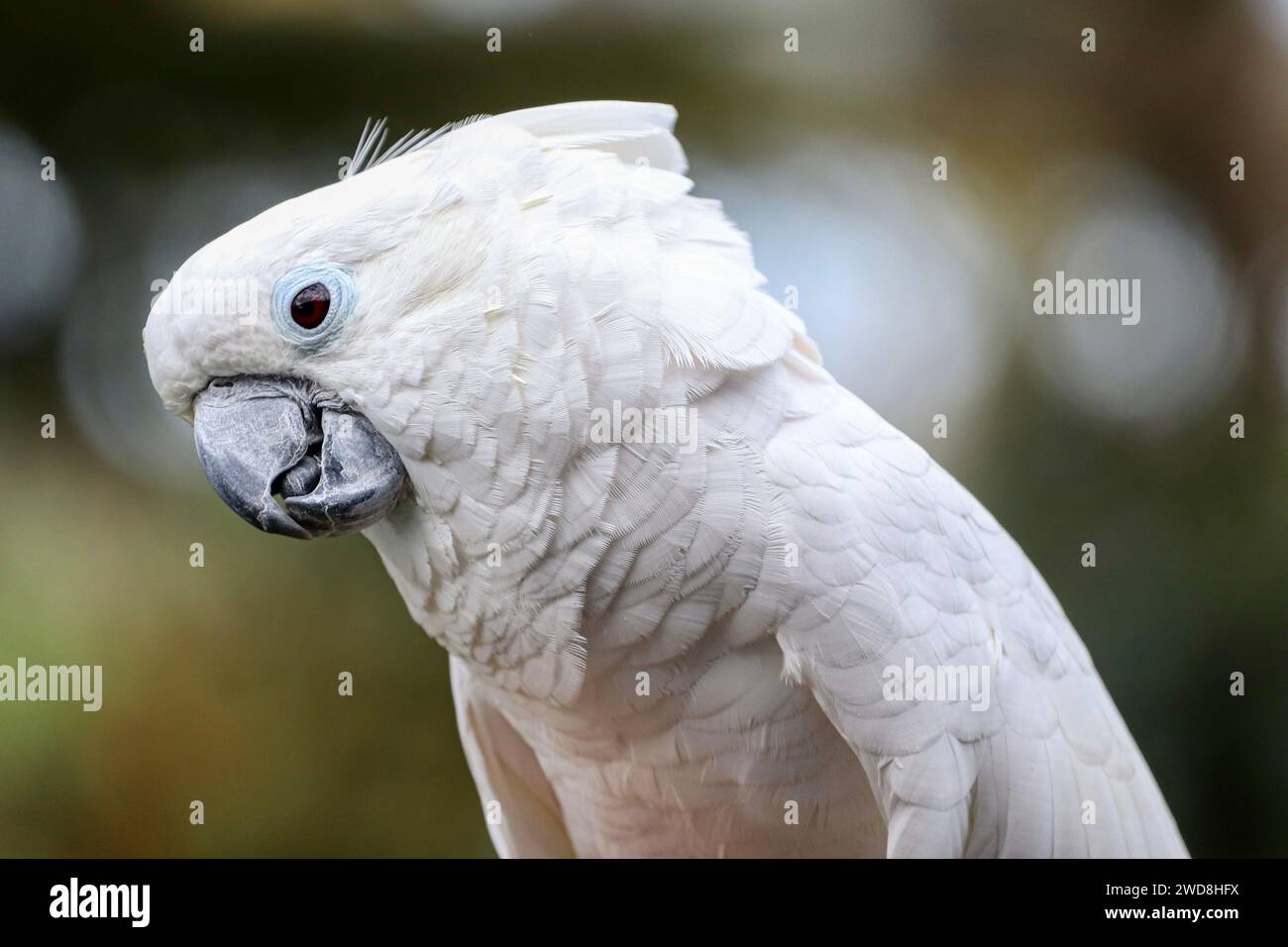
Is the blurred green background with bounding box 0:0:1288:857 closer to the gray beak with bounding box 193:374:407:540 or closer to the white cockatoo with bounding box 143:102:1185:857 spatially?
the white cockatoo with bounding box 143:102:1185:857

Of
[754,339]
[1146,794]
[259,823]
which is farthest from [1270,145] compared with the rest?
[259,823]

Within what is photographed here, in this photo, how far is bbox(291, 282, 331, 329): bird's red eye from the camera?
104 centimetres

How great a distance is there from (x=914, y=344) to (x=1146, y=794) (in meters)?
1.21

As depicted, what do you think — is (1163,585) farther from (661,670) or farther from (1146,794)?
(661,670)

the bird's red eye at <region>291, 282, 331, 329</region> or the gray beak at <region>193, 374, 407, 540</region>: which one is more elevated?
the bird's red eye at <region>291, 282, 331, 329</region>

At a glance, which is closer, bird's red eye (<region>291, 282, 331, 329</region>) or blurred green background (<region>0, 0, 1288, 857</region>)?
bird's red eye (<region>291, 282, 331, 329</region>)

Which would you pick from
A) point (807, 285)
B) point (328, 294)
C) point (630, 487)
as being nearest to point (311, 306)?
point (328, 294)

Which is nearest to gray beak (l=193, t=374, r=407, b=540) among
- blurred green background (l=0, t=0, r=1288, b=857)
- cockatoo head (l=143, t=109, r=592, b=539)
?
cockatoo head (l=143, t=109, r=592, b=539)

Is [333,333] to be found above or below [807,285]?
below

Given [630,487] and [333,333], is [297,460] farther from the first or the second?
[630,487]

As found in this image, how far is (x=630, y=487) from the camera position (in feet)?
3.51

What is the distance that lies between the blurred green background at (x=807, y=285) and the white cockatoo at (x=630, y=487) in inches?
42.2

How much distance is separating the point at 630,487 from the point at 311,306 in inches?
15.9

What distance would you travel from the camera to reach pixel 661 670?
1.18 metres
